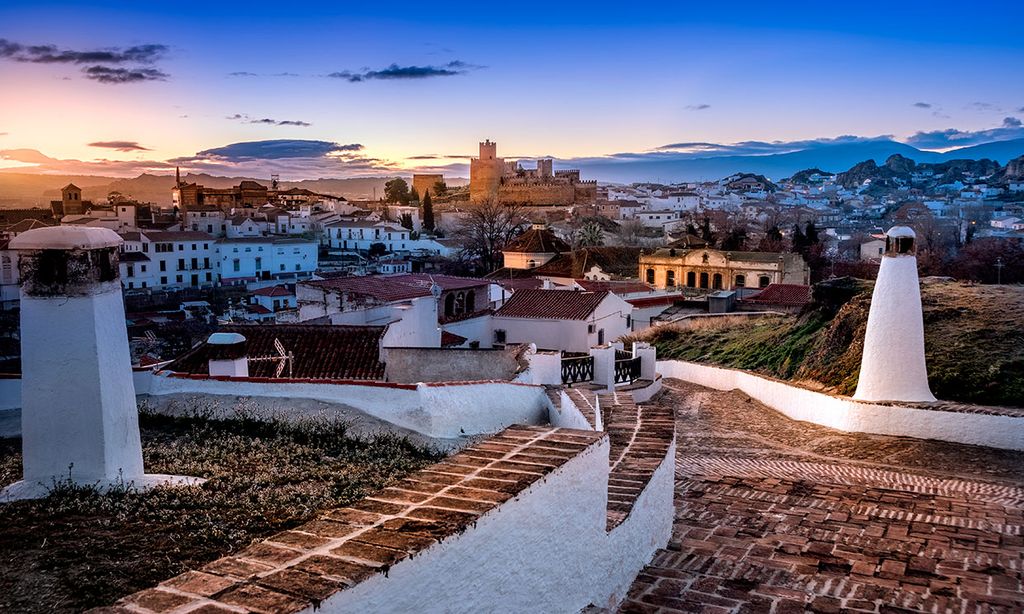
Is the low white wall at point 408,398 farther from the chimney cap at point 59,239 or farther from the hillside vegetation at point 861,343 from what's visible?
the hillside vegetation at point 861,343

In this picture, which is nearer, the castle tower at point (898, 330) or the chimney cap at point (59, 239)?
the chimney cap at point (59, 239)

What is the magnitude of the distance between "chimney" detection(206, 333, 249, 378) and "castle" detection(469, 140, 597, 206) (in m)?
94.1

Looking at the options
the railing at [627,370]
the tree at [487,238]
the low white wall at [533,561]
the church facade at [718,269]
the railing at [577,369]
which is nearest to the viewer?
the low white wall at [533,561]

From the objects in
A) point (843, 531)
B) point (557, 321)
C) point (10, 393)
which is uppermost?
point (10, 393)

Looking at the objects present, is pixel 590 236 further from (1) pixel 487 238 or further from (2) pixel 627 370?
(2) pixel 627 370

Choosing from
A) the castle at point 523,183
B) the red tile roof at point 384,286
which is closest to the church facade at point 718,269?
the red tile roof at point 384,286

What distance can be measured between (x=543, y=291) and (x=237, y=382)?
647 inches

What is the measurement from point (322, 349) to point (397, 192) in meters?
106

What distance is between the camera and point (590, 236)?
59312 mm

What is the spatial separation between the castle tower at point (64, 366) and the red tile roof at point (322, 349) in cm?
575

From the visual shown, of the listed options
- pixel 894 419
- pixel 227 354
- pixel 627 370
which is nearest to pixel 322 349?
pixel 227 354

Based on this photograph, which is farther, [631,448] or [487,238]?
[487,238]

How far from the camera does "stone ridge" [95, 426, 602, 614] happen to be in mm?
2160

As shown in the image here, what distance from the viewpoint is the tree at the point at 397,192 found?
113 meters
